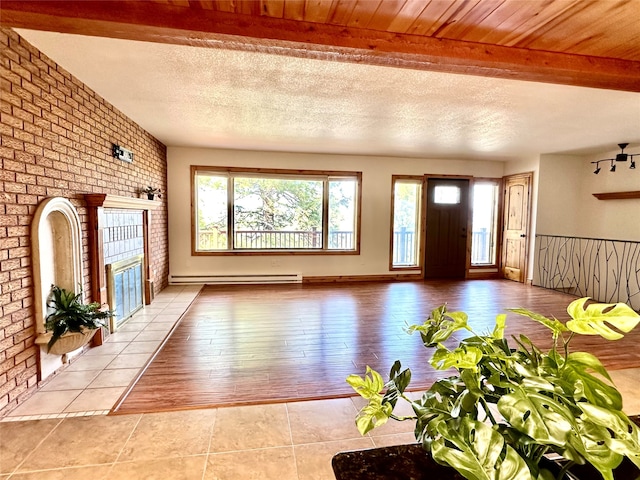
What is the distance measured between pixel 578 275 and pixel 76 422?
296 inches

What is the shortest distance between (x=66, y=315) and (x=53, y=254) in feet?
1.73

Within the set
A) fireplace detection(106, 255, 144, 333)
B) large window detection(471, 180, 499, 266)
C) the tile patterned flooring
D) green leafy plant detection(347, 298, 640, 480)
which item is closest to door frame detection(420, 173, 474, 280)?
large window detection(471, 180, 499, 266)

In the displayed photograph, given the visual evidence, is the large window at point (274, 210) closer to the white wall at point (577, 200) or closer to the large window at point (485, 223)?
the large window at point (485, 223)

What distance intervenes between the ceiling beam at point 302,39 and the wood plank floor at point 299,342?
1.61m

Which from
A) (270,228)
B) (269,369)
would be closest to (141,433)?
(269,369)

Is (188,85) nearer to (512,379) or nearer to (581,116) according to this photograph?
(512,379)

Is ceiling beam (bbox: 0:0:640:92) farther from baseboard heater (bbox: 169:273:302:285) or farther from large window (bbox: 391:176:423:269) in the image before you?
baseboard heater (bbox: 169:273:302:285)

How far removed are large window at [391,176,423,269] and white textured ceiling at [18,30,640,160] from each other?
1468 mm

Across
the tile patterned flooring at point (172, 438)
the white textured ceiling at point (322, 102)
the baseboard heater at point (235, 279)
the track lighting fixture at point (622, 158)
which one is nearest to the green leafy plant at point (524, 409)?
the tile patterned flooring at point (172, 438)

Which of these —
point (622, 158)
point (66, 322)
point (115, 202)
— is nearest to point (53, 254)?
point (66, 322)

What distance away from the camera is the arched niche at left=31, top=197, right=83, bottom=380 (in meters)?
2.28

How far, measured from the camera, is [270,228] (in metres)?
6.11

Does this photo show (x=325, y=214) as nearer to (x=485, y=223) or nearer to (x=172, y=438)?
(x=485, y=223)

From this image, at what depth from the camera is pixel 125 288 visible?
12.3 ft
